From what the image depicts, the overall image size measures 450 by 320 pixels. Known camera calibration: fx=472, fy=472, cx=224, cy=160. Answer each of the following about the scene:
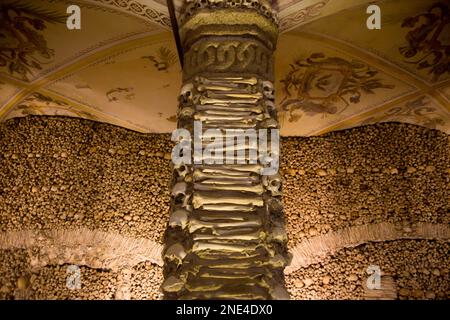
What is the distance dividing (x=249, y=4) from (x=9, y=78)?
2217 mm

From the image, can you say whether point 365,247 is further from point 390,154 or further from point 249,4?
point 249,4

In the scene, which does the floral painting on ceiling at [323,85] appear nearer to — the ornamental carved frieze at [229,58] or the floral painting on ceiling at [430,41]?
the floral painting on ceiling at [430,41]

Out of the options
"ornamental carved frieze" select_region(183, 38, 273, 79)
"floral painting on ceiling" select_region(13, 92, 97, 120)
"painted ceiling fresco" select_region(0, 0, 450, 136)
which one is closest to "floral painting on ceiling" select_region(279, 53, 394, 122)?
"painted ceiling fresco" select_region(0, 0, 450, 136)

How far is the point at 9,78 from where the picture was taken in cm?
382

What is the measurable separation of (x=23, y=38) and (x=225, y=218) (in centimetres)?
236

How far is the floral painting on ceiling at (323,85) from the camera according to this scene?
369 centimetres

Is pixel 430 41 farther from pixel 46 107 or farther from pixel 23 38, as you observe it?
pixel 46 107

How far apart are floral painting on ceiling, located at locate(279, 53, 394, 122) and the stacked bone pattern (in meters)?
1.47

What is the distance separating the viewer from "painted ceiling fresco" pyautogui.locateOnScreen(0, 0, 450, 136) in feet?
10.5

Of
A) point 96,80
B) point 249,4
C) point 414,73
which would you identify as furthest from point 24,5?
point 414,73

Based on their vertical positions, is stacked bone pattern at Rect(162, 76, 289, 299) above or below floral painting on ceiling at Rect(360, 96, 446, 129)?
below

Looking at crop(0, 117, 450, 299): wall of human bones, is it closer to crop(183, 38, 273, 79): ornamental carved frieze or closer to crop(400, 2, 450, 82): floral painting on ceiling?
crop(400, 2, 450, 82): floral painting on ceiling

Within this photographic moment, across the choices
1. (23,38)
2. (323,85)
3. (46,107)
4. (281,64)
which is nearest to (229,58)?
(281,64)

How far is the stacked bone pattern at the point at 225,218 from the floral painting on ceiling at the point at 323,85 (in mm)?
1471
